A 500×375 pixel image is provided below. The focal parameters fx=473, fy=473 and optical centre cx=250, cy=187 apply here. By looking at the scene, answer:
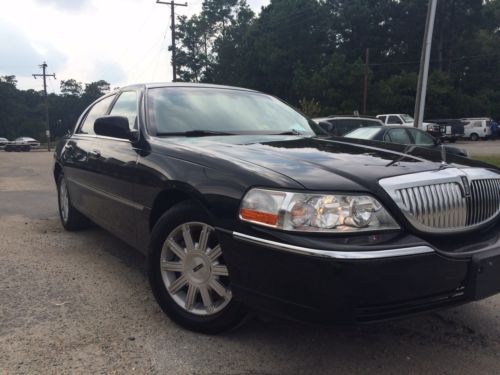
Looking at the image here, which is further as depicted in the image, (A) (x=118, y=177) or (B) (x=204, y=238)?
(A) (x=118, y=177)

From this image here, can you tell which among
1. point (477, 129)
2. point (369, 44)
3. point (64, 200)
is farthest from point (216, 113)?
point (369, 44)

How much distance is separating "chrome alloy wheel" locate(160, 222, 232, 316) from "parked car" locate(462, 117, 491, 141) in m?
37.5

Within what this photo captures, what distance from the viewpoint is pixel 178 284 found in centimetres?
290

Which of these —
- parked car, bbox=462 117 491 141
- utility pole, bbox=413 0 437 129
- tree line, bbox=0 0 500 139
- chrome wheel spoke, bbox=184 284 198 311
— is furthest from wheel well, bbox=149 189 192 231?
tree line, bbox=0 0 500 139

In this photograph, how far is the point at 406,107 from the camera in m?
41.0

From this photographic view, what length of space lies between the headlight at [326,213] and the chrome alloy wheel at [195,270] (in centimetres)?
55

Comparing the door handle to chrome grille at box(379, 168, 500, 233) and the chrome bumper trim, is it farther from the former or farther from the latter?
chrome grille at box(379, 168, 500, 233)

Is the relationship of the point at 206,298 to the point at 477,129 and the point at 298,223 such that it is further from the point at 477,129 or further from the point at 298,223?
the point at 477,129

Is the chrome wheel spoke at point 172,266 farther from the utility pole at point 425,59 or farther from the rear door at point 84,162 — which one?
the utility pole at point 425,59

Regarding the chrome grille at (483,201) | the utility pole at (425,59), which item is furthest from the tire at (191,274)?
the utility pole at (425,59)

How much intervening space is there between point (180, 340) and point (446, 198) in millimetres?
1683

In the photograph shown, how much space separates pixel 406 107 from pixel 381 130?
32.8 meters

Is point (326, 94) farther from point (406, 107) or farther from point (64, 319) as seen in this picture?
point (64, 319)

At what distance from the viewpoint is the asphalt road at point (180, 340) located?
251 centimetres
